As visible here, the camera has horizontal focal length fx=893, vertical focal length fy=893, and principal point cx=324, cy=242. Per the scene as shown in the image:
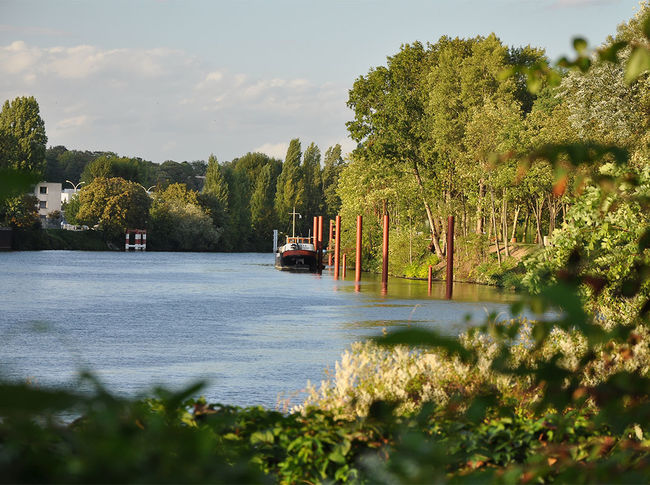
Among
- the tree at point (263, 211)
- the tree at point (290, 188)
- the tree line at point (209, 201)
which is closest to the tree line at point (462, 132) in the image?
the tree line at point (209, 201)

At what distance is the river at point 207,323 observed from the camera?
1470cm

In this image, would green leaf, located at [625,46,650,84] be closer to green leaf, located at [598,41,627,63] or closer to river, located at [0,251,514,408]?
green leaf, located at [598,41,627,63]

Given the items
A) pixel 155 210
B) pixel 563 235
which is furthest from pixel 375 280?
pixel 155 210

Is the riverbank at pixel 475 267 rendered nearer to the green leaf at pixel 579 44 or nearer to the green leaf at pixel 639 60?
the green leaf at pixel 579 44

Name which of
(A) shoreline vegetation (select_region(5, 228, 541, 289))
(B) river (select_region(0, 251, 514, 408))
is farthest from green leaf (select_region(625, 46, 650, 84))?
(A) shoreline vegetation (select_region(5, 228, 541, 289))

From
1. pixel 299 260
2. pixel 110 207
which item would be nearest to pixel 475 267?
pixel 299 260

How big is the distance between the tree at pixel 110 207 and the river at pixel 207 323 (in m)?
47.6

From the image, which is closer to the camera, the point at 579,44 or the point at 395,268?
the point at 579,44

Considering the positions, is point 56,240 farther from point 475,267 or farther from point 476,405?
point 476,405

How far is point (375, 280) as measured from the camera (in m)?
47.9

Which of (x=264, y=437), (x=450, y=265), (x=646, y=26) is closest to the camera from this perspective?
(x=646, y=26)

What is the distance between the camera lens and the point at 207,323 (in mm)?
24562

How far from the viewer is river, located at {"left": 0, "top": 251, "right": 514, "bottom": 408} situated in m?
14.7

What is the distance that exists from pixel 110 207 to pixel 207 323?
7335 centimetres
